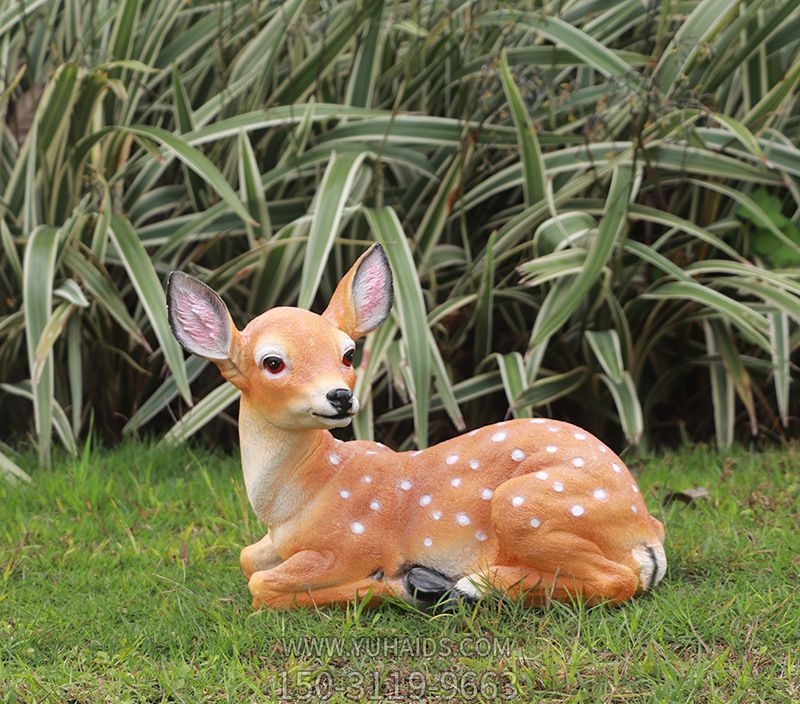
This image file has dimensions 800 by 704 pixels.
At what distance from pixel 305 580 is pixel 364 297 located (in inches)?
27.1

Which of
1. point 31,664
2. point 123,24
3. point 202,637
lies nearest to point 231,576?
point 202,637

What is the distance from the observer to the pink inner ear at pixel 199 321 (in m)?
2.71

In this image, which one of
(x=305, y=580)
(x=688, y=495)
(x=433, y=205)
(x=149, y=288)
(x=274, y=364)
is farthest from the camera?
(x=433, y=205)

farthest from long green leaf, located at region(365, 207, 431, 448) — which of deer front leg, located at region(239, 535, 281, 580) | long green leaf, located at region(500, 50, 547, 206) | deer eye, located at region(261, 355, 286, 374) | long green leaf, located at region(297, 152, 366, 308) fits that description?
deer eye, located at region(261, 355, 286, 374)

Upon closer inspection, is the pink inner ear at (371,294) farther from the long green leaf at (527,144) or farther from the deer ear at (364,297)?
the long green leaf at (527,144)

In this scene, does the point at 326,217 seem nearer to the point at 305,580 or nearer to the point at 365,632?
the point at 305,580

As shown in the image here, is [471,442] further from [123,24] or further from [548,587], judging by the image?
[123,24]

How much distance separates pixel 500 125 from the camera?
4.90 m

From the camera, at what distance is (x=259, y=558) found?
2.92 m

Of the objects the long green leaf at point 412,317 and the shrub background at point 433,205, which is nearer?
the long green leaf at point 412,317

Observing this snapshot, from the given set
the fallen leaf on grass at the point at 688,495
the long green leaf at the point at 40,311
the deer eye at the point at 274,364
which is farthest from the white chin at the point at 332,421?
the long green leaf at the point at 40,311

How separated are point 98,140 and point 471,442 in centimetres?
251

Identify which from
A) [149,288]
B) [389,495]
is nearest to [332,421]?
[389,495]

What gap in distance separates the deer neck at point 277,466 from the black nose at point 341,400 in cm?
22
